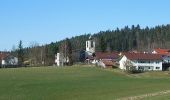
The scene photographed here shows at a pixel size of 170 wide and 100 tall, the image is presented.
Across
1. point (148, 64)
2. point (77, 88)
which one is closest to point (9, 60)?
point (148, 64)

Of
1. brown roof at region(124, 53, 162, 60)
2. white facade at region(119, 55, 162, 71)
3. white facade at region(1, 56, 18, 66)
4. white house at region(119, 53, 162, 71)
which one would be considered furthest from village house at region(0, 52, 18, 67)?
white facade at region(119, 55, 162, 71)

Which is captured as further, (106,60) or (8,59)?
(8,59)

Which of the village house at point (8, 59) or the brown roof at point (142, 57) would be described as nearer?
the brown roof at point (142, 57)

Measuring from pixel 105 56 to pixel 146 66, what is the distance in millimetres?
32507

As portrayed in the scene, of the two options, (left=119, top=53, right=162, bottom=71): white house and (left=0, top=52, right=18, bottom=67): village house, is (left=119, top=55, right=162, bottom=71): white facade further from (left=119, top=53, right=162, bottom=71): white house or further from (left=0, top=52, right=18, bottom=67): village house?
(left=0, top=52, right=18, bottom=67): village house

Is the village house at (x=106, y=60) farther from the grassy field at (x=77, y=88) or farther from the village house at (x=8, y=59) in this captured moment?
the village house at (x=8, y=59)

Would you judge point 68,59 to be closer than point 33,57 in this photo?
Yes

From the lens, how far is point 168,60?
143875 mm

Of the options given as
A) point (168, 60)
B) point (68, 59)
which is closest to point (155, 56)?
point (168, 60)

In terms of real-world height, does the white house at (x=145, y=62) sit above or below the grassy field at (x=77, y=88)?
above

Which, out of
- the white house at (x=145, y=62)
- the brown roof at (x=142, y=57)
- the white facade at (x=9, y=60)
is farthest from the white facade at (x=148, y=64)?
the white facade at (x=9, y=60)

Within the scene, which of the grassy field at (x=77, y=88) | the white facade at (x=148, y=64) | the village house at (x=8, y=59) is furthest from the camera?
the village house at (x=8, y=59)

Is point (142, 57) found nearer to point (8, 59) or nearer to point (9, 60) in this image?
point (8, 59)

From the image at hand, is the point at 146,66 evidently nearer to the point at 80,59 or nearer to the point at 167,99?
the point at 80,59
